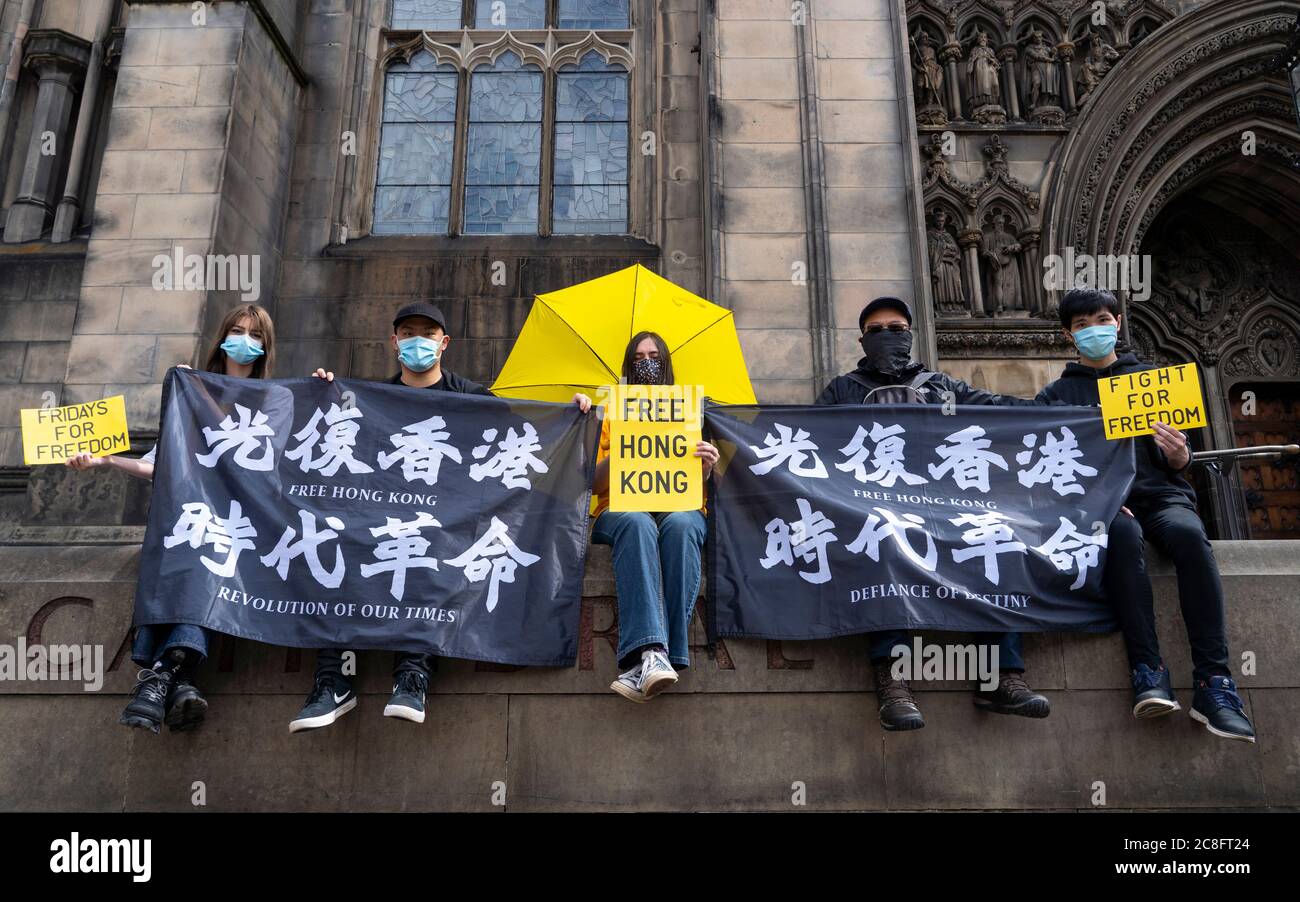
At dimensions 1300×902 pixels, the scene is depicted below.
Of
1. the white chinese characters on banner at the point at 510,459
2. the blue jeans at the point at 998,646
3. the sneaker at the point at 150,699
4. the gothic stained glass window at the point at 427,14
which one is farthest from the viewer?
the gothic stained glass window at the point at 427,14

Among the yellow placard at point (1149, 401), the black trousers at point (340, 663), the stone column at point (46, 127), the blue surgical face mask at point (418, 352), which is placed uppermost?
the stone column at point (46, 127)

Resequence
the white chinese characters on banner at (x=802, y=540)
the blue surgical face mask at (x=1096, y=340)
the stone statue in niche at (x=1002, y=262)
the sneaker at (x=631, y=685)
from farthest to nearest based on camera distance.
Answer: the stone statue in niche at (x=1002, y=262)
the blue surgical face mask at (x=1096, y=340)
the white chinese characters on banner at (x=802, y=540)
the sneaker at (x=631, y=685)

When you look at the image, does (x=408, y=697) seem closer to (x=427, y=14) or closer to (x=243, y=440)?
(x=243, y=440)

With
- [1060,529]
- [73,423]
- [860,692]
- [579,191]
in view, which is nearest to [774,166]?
[579,191]

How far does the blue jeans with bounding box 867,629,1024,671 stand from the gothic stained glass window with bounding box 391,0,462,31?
10.6 m

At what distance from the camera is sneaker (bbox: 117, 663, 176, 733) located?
502 centimetres

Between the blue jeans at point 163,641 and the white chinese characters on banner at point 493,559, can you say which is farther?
the white chinese characters on banner at point 493,559

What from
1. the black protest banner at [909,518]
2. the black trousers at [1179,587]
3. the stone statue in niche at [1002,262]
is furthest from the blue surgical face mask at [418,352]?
the stone statue in niche at [1002,262]

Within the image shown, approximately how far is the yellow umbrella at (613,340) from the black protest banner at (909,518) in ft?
3.56

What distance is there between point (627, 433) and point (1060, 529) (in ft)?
8.58

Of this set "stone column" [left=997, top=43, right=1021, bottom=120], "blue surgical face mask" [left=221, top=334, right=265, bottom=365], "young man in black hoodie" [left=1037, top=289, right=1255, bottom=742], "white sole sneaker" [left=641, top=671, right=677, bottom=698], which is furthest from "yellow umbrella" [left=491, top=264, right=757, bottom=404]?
"stone column" [left=997, top=43, right=1021, bottom=120]

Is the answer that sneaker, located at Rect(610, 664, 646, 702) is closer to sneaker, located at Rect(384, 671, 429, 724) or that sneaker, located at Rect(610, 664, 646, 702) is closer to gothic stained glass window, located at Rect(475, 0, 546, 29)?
sneaker, located at Rect(384, 671, 429, 724)

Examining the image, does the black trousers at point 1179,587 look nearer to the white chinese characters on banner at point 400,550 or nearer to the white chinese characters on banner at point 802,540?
the white chinese characters on banner at point 802,540

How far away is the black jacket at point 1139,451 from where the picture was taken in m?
6.22
